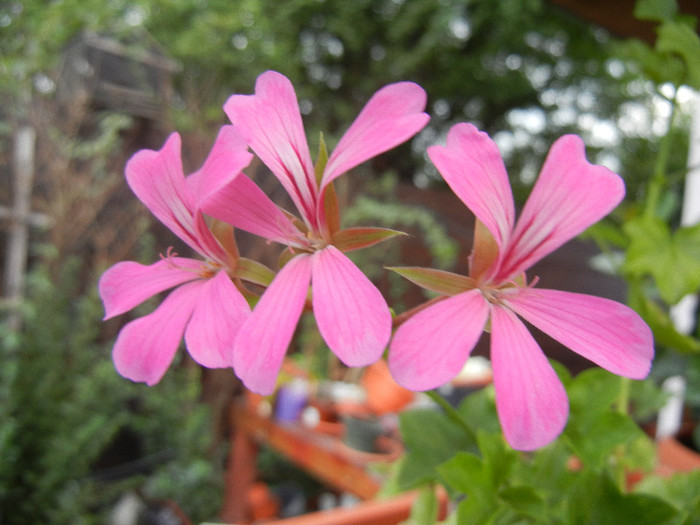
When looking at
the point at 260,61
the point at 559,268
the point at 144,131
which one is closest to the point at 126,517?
the point at 144,131

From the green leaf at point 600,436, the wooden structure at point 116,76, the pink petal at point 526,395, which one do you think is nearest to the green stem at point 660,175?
the green leaf at point 600,436

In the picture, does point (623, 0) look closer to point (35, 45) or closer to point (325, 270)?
point (325, 270)

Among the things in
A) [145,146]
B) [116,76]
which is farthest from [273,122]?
[145,146]

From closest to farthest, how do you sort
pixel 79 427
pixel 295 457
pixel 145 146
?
1. pixel 295 457
2. pixel 79 427
3. pixel 145 146

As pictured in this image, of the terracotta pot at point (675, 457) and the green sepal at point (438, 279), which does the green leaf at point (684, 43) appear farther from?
the terracotta pot at point (675, 457)

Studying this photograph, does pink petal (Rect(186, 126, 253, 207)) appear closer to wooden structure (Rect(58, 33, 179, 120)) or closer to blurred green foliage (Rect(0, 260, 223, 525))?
blurred green foliage (Rect(0, 260, 223, 525))

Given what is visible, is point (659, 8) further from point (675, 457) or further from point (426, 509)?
point (675, 457)

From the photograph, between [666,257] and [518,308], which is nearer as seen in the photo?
[518,308]
